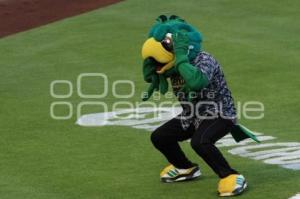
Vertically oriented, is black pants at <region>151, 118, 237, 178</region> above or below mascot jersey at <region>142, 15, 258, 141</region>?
below

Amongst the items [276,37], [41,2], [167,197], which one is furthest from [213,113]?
[41,2]

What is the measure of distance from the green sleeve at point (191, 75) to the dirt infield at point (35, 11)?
415 inches

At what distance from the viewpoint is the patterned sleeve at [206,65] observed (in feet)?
25.0

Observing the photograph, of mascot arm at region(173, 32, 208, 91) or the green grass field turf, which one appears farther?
the green grass field turf

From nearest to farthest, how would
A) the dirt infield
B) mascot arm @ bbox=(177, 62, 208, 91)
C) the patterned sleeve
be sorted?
mascot arm @ bbox=(177, 62, 208, 91), the patterned sleeve, the dirt infield

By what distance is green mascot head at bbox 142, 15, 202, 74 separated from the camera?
25.4ft

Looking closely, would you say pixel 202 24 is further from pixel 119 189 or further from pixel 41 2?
pixel 119 189

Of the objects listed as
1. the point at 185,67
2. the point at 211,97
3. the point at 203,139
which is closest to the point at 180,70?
the point at 185,67

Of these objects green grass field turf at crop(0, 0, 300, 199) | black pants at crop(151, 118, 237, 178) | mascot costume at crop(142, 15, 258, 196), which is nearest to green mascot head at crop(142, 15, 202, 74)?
mascot costume at crop(142, 15, 258, 196)

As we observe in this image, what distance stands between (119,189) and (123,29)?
29.1 feet

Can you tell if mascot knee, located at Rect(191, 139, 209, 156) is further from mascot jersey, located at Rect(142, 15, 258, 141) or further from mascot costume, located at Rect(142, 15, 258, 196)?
mascot jersey, located at Rect(142, 15, 258, 141)

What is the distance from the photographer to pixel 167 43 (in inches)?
305

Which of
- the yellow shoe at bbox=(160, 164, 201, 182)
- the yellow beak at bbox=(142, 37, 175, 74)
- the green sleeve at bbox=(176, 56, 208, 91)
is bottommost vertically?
the yellow shoe at bbox=(160, 164, 201, 182)

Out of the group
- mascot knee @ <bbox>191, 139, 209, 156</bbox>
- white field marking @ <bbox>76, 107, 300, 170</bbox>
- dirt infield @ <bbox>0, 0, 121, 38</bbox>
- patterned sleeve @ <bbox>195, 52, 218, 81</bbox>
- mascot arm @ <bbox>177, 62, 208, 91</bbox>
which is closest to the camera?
mascot arm @ <bbox>177, 62, 208, 91</bbox>
